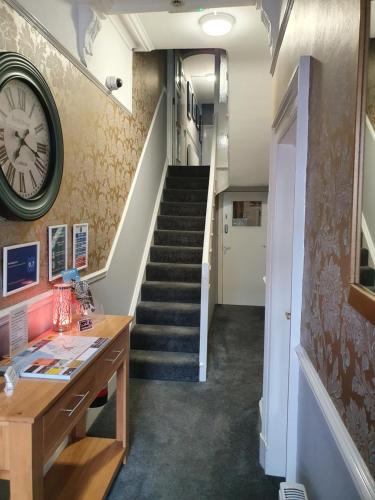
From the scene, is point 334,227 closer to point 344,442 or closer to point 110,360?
point 344,442

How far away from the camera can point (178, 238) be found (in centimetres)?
417

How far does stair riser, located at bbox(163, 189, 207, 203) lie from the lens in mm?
4746

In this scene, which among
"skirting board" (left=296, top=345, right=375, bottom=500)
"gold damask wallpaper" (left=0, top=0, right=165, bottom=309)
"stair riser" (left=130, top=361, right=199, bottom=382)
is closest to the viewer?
"skirting board" (left=296, top=345, right=375, bottom=500)

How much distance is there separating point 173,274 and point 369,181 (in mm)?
3162

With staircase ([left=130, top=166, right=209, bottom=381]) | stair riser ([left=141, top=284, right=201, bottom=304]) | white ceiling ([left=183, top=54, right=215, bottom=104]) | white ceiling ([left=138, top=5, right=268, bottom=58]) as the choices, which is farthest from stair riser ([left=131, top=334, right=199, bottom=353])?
white ceiling ([left=183, top=54, right=215, bottom=104])

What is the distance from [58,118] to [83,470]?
1.78 meters

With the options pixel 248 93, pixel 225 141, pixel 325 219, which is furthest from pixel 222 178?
pixel 325 219

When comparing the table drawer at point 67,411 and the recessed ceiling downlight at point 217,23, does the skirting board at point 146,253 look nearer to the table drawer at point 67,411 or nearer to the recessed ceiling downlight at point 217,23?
the table drawer at point 67,411

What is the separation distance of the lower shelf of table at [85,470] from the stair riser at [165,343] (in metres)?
1.22

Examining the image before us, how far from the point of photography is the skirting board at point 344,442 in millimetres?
627

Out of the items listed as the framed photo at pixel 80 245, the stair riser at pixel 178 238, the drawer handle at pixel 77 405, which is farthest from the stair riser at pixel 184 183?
the drawer handle at pixel 77 405

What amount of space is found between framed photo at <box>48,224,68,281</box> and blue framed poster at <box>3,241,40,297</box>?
124 mm

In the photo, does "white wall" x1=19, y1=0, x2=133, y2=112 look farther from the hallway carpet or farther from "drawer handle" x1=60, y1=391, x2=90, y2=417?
the hallway carpet

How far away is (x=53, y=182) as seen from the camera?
171cm
